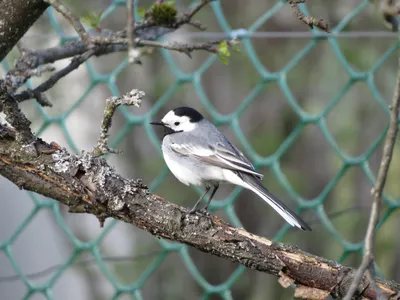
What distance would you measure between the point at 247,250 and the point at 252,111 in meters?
2.40

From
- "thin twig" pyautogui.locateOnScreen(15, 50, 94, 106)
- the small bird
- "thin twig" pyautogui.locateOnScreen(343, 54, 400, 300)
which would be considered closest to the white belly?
the small bird

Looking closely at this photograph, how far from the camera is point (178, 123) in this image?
246cm

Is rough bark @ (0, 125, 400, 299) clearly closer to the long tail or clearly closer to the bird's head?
the long tail

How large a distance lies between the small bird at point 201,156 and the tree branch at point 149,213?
0.47 metres

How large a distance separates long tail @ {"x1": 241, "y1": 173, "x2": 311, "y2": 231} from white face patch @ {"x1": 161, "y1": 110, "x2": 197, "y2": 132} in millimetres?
447

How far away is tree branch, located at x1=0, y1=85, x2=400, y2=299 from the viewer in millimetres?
1451

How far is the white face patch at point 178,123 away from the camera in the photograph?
243cm

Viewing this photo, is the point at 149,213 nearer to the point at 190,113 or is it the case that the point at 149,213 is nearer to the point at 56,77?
the point at 56,77

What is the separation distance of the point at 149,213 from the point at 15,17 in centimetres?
52

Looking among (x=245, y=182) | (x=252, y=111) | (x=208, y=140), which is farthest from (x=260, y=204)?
(x=245, y=182)

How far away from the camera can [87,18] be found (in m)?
1.73

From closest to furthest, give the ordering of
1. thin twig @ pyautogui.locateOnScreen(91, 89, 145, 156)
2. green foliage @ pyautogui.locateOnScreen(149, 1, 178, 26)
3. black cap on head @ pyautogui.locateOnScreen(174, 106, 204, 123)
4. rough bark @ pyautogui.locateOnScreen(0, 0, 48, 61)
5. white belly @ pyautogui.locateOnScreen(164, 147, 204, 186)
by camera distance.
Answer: thin twig @ pyautogui.locateOnScreen(91, 89, 145, 156) → rough bark @ pyautogui.locateOnScreen(0, 0, 48, 61) → green foliage @ pyautogui.locateOnScreen(149, 1, 178, 26) → white belly @ pyautogui.locateOnScreen(164, 147, 204, 186) → black cap on head @ pyautogui.locateOnScreen(174, 106, 204, 123)

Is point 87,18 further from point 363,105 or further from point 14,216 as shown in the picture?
point 14,216

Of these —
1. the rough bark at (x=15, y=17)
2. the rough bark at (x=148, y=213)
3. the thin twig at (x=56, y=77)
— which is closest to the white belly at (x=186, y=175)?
the thin twig at (x=56, y=77)
